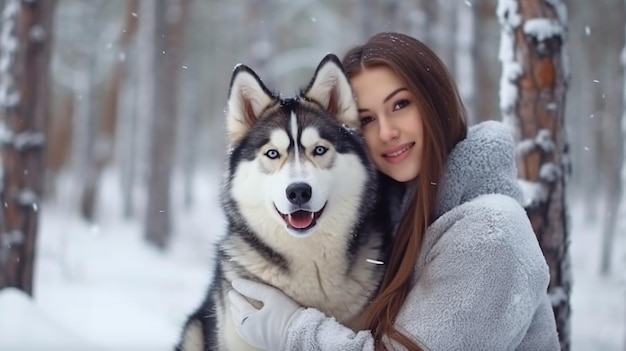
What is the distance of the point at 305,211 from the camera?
2438mm

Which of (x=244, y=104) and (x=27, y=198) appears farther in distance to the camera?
(x=27, y=198)

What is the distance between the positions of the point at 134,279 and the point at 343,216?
332 inches

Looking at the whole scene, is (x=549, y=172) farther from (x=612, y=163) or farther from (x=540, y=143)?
(x=612, y=163)

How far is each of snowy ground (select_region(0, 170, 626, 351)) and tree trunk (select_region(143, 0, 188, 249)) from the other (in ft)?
2.00

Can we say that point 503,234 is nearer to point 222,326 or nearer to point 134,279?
point 222,326

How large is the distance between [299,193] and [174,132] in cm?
1219

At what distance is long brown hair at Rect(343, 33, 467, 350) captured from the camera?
97.8 inches

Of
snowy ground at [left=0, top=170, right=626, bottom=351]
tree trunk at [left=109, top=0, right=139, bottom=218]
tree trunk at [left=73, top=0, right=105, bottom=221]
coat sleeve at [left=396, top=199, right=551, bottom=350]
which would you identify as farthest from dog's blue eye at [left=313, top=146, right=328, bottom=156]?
tree trunk at [left=109, top=0, right=139, bottom=218]

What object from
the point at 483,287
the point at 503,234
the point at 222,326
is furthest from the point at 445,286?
the point at 222,326

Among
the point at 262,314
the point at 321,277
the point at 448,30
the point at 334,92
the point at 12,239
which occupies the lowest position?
the point at 12,239

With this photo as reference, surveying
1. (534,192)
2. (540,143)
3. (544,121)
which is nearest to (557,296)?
(534,192)

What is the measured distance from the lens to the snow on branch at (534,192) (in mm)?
3637

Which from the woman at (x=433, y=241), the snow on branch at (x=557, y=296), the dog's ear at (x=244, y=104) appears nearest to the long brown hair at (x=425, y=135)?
the woman at (x=433, y=241)

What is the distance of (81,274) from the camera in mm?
10086
